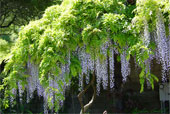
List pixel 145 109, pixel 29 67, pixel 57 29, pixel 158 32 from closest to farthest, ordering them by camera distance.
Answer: pixel 158 32 → pixel 57 29 → pixel 29 67 → pixel 145 109

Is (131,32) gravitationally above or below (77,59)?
above

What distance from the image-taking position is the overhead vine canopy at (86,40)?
4.63 metres

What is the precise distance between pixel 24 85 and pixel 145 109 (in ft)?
25.5

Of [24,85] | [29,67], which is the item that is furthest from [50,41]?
[24,85]

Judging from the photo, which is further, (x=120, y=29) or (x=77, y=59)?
(x=77, y=59)

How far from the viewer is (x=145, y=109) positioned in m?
12.0

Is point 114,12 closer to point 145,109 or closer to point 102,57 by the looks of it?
point 102,57

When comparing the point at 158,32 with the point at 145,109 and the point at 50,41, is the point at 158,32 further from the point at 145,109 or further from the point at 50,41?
the point at 145,109

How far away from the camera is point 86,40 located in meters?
4.70

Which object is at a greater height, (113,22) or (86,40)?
(113,22)

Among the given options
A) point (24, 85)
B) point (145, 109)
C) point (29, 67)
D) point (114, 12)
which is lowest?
point (145, 109)

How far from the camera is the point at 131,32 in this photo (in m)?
4.70

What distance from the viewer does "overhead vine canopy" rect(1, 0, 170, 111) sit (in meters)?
4.63

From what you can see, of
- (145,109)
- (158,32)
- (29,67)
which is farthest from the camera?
(145,109)
